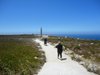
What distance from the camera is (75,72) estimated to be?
1373 cm

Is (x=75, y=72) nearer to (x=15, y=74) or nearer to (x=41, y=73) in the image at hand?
(x=41, y=73)

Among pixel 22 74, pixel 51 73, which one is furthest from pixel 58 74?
pixel 22 74

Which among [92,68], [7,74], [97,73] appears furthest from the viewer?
[92,68]

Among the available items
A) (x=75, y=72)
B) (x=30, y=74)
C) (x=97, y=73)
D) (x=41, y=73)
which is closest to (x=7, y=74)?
(x=30, y=74)

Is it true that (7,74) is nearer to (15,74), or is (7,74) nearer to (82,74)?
(15,74)

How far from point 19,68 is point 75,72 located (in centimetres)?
402

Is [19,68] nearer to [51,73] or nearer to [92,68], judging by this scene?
[51,73]

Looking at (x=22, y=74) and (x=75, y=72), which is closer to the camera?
(x=22, y=74)

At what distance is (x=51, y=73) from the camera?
13383 millimetres

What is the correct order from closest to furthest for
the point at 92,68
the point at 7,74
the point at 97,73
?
the point at 7,74 → the point at 97,73 → the point at 92,68

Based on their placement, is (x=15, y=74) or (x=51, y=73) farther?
(x=51, y=73)

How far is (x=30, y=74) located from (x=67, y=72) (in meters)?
2.64

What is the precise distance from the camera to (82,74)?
13117 mm

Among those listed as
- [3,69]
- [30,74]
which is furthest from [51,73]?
[3,69]
